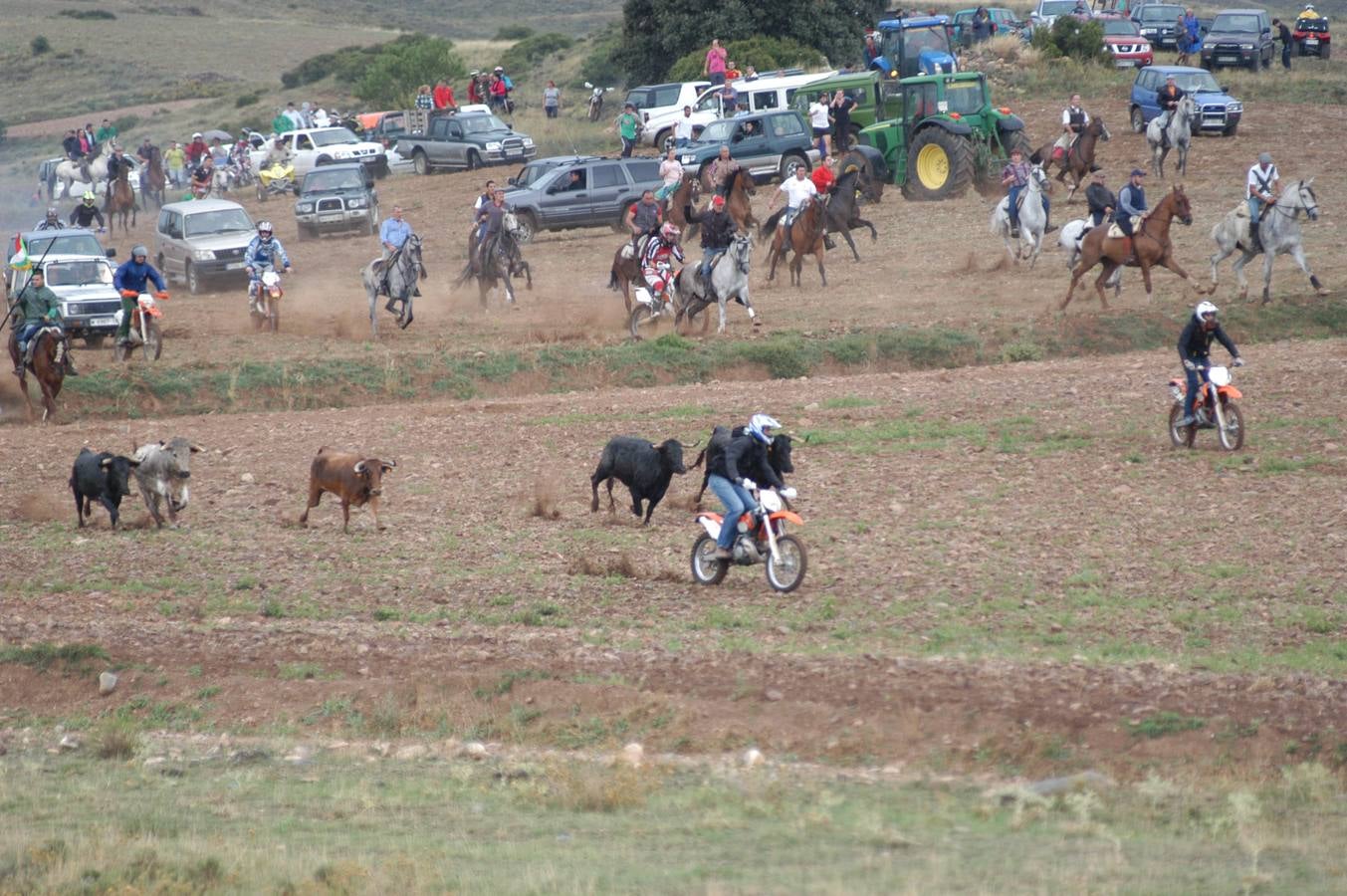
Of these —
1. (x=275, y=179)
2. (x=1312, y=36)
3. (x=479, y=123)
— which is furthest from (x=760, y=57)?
(x=1312, y=36)

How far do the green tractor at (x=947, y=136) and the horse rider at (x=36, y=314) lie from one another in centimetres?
1821

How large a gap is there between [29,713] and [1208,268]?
19767 mm

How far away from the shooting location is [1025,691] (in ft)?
31.6

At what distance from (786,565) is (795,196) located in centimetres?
1604

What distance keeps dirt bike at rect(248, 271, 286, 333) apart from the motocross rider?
48.1 feet

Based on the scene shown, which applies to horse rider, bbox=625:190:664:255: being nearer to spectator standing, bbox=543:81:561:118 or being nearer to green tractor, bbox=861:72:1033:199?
green tractor, bbox=861:72:1033:199

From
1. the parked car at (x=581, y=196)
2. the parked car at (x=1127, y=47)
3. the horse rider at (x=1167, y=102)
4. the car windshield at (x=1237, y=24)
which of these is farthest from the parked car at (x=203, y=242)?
the car windshield at (x=1237, y=24)

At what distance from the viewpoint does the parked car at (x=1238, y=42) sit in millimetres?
47844

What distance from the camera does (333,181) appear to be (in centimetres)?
3747

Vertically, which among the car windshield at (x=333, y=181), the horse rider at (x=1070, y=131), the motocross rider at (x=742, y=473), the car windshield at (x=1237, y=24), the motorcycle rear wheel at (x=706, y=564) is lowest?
the motorcycle rear wheel at (x=706, y=564)

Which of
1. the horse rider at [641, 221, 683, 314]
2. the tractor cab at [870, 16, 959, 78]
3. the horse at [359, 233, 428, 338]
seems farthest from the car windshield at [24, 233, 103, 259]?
the tractor cab at [870, 16, 959, 78]

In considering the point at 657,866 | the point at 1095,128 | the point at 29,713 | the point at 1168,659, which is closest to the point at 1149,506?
the point at 1168,659

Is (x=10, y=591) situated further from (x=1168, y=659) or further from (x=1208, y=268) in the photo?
(x=1208, y=268)

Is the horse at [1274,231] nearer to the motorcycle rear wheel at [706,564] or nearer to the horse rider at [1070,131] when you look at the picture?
the horse rider at [1070,131]
